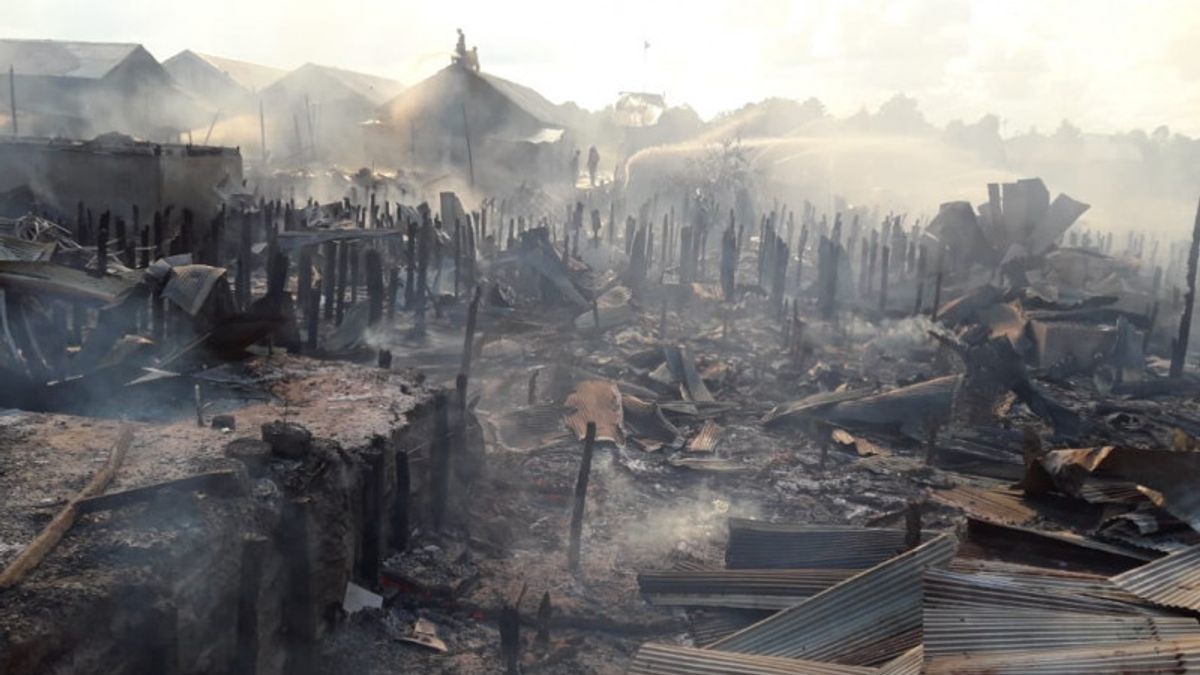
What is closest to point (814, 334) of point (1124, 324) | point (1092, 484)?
point (1124, 324)

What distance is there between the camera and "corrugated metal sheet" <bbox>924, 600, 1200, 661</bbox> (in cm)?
403

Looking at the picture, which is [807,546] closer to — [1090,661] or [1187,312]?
[1090,661]

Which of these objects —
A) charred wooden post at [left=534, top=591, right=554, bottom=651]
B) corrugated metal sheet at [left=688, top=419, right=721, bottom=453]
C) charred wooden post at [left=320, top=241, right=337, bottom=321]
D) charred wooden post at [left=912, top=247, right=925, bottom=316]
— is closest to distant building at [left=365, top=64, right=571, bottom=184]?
charred wooden post at [left=912, top=247, right=925, bottom=316]

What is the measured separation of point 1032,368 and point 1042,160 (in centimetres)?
4419

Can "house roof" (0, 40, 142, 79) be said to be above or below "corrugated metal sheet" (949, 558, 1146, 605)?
above

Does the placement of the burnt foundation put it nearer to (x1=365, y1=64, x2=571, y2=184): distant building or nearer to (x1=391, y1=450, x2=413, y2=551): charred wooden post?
(x1=391, y1=450, x2=413, y2=551): charred wooden post

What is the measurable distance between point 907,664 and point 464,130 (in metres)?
35.4

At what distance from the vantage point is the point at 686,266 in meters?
19.8

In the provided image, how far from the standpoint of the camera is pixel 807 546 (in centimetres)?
649

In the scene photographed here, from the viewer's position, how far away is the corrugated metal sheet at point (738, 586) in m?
6.02

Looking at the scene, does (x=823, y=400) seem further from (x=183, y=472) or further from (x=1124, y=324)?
(x=183, y=472)

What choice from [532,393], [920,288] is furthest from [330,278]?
[920,288]

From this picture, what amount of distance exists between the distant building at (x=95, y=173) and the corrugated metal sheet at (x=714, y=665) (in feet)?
50.9

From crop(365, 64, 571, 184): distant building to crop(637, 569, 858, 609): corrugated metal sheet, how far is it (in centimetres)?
3147
